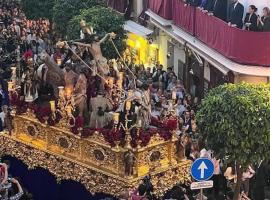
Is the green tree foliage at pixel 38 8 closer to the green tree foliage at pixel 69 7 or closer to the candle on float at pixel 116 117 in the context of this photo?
the green tree foliage at pixel 69 7

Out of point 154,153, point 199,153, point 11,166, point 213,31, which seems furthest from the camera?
point 213,31

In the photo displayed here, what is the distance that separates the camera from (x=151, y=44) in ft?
107

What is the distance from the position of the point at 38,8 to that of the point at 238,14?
18.4 meters

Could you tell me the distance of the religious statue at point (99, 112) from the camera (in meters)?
16.0

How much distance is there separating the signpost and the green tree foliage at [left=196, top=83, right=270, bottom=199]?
1385 mm

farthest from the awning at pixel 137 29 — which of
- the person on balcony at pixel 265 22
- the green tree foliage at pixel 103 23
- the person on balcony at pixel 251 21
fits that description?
the person on balcony at pixel 265 22

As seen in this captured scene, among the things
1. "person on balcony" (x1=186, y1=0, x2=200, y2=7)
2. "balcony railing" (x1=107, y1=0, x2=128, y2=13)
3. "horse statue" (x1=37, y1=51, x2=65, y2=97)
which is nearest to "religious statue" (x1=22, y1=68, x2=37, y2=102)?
"horse statue" (x1=37, y1=51, x2=65, y2=97)

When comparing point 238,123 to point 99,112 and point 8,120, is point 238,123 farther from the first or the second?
point 8,120

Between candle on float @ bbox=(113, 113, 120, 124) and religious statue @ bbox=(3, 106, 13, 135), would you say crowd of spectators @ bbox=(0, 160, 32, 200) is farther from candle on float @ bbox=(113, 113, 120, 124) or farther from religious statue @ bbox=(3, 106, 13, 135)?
candle on float @ bbox=(113, 113, 120, 124)

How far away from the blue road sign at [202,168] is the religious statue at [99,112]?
3525mm

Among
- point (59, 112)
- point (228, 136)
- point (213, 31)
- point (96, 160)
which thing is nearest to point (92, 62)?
point (59, 112)

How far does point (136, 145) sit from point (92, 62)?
2918mm

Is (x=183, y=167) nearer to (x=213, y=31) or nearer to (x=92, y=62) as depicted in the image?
(x=92, y=62)

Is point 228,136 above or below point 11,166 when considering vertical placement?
above
